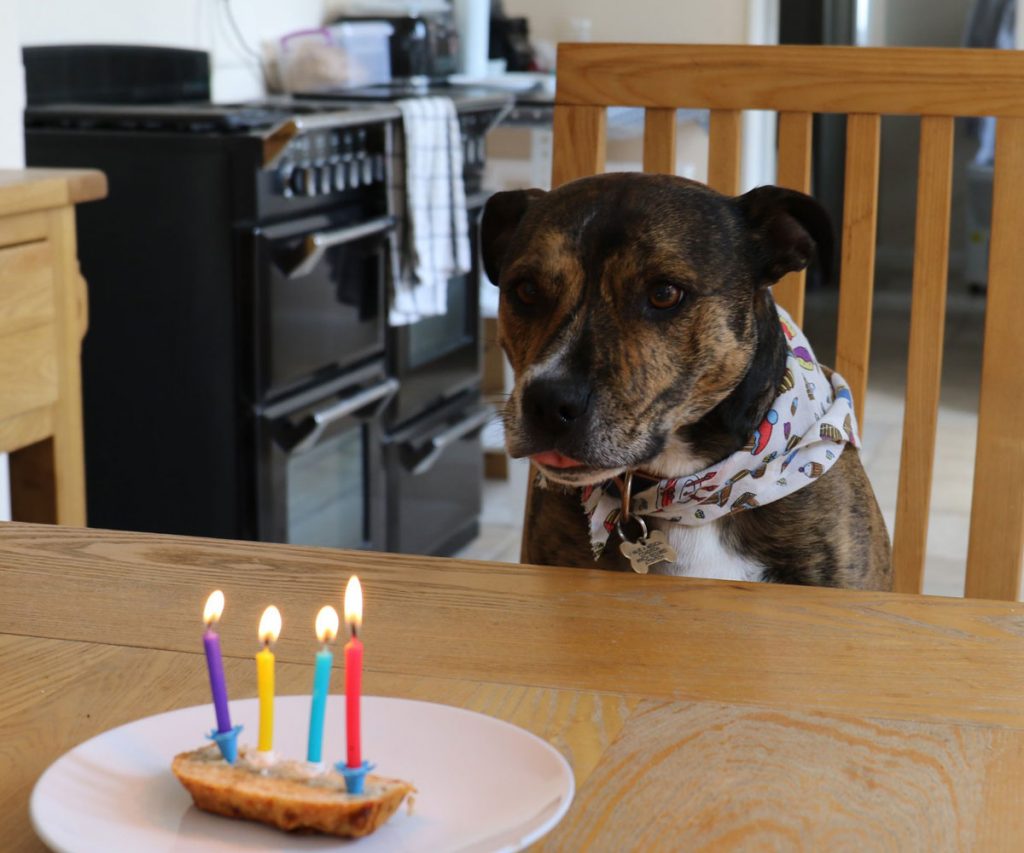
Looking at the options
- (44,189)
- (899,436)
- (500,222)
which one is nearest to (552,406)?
(500,222)

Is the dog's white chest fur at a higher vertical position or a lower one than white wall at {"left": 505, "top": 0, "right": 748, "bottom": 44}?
lower

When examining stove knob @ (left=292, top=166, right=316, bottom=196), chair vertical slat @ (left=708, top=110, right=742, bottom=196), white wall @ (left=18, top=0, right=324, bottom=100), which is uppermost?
white wall @ (left=18, top=0, right=324, bottom=100)

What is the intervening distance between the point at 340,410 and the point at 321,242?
0.39 metres

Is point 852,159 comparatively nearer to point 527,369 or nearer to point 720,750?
point 527,369

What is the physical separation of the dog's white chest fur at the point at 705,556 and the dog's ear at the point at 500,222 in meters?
0.36

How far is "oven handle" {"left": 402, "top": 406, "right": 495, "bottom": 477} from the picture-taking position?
3.33 meters

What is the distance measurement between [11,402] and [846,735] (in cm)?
148

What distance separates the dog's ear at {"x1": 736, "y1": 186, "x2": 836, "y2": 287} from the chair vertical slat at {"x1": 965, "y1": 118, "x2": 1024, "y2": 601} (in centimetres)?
16

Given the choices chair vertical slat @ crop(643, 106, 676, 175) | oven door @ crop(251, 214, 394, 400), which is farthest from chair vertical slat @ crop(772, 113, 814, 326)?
oven door @ crop(251, 214, 394, 400)

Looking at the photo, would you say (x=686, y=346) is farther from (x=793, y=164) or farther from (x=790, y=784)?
(x=790, y=784)

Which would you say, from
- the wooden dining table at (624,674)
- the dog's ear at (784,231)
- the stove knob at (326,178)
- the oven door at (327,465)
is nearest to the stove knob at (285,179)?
the stove knob at (326,178)

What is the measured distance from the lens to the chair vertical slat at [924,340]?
1354 mm

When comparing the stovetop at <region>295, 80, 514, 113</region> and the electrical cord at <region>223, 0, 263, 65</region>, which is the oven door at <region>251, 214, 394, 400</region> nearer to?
the stovetop at <region>295, 80, 514, 113</region>

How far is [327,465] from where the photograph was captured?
3051mm
